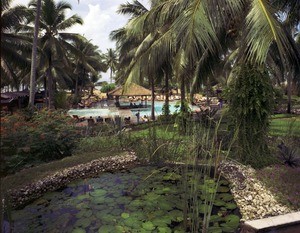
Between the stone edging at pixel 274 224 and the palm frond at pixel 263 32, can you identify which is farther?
the palm frond at pixel 263 32

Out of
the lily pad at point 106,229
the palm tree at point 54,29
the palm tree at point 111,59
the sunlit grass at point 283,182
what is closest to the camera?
the lily pad at point 106,229

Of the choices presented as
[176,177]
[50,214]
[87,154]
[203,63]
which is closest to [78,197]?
[50,214]

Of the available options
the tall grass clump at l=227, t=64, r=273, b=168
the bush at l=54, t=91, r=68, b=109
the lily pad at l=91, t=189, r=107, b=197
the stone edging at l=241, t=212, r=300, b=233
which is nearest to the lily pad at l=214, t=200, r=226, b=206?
the stone edging at l=241, t=212, r=300, b=233

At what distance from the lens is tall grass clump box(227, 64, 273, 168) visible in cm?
564

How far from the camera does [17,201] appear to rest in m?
4.63

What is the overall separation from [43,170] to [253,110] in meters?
4.47

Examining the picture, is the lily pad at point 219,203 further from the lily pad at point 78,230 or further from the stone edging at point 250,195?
the lily pad at point 78,230

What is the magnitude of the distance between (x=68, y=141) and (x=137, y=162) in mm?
1913

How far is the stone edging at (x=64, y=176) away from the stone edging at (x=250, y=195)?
90.9 inches

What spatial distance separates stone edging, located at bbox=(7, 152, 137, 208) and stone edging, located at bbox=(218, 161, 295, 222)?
2.31 metres

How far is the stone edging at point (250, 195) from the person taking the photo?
392 cm

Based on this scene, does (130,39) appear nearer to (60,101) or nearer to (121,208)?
(60,101)

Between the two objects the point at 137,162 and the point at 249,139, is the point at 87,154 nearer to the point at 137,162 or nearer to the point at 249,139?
the point at 137,162

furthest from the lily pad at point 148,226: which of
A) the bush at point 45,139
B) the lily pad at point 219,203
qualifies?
the bush at point 45,139
